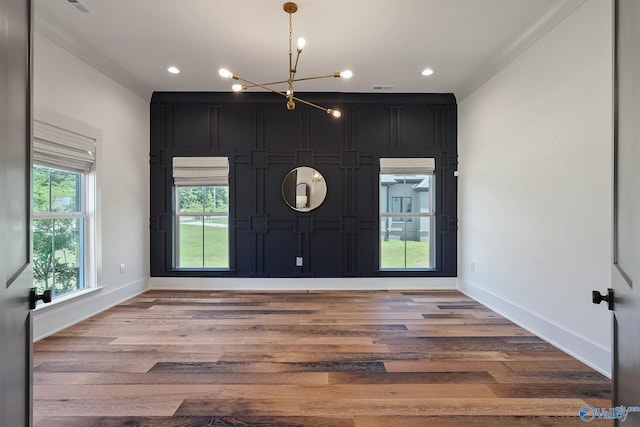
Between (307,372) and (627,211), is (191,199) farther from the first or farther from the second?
(627,211)

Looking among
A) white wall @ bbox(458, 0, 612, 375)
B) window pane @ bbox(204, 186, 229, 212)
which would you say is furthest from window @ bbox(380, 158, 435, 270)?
window pane @ bbox(204, 186, 229, 212)

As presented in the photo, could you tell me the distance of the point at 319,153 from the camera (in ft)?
14.7

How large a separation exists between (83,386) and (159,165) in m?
3.19

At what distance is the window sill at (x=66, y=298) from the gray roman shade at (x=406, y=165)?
4060 millimetres

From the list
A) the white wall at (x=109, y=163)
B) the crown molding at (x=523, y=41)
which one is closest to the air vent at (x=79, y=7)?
the white wall at (x=109, y=163)

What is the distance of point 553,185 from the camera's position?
2.66 m

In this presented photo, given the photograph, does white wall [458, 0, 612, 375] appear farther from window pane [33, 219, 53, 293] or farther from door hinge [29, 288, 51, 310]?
window pane [33, 219, 53, 293]

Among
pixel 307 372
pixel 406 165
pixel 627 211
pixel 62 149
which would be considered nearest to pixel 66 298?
pixel 62 149

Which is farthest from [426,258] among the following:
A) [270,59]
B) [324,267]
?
[270,59]

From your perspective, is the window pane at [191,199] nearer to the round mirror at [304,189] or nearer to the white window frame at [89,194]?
the white window frame at [89,194]

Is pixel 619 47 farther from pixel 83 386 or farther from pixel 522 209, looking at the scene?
pixel 83 386

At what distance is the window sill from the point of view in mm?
2742

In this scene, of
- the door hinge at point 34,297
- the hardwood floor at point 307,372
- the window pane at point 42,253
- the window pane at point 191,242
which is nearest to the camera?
the door hinge at point 34,297

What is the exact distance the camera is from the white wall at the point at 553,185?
7.27 ft
